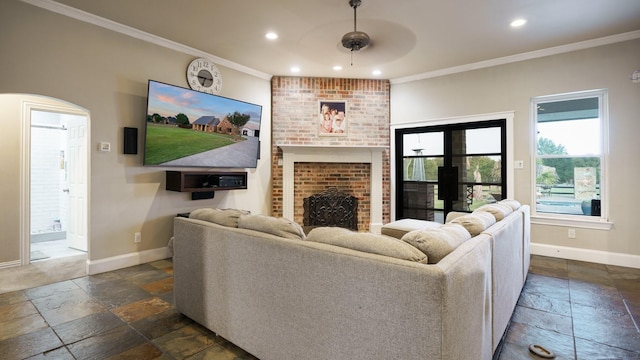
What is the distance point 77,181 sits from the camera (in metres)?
4.69

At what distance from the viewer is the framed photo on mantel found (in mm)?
5410

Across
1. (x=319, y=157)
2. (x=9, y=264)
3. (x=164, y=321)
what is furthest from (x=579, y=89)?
(x=9, y=264)

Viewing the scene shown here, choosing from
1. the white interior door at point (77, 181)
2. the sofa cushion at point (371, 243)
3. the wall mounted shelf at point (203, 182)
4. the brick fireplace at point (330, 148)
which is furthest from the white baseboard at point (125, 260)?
the sofa cushion at point (371, 243)

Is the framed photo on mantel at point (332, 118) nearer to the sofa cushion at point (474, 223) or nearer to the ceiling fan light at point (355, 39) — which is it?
the ceiling fan light at point (355, 39)

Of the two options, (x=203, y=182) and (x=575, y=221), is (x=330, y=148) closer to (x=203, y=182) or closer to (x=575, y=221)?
(x=203, y=182)

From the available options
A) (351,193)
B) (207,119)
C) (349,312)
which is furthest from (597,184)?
(207,119)

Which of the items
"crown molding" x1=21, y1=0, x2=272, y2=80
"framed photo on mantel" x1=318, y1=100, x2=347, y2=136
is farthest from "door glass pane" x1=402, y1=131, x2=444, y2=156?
"crown molding" x1=21, y1=0, x2=272, y2=80

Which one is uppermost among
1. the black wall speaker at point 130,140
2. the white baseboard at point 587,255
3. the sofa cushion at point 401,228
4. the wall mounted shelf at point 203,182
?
the black wall speaker at point 130,140

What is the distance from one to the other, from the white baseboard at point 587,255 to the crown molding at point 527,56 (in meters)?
2.62

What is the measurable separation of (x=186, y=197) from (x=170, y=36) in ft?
6.84

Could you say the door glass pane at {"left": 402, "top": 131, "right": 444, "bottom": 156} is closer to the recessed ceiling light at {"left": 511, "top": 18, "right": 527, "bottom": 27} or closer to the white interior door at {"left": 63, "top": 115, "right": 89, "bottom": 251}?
the recessed ceiling light at {"left": 511, "top": 18, "right": 527, "bottom": 27}

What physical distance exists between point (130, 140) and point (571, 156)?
18.6 feet

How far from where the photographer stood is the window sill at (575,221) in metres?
3.89

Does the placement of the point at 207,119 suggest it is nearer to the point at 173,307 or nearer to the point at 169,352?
the point at 173,307
